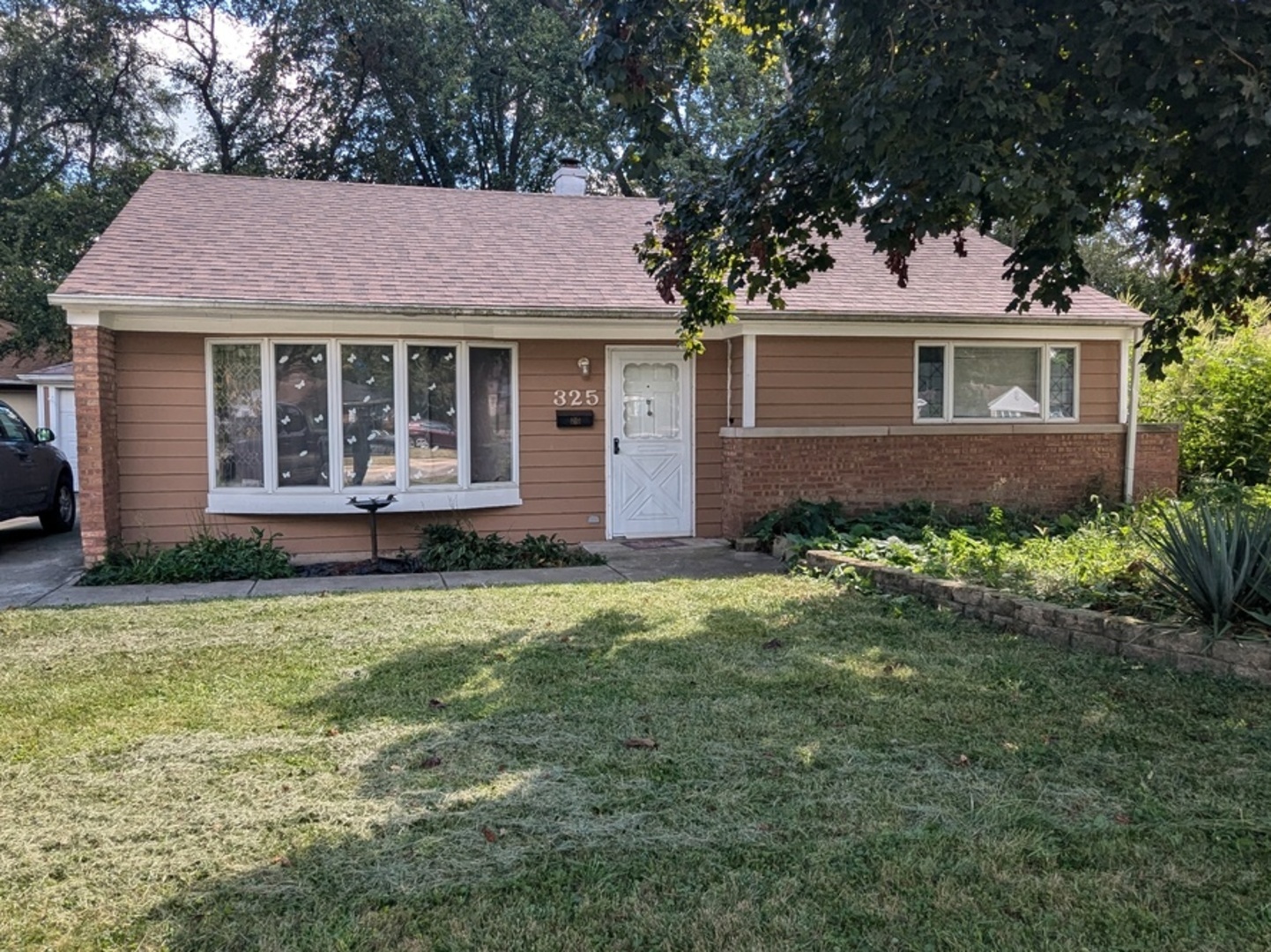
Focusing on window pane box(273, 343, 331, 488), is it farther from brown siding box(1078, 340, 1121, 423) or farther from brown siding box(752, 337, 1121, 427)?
brown siding box(1078, 340, 1121, 423)

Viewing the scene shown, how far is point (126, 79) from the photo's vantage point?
20828 millimetres

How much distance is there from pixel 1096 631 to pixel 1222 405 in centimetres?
946

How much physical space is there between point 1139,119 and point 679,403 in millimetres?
6175

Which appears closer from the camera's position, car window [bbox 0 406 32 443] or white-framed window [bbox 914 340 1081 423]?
car window [bbox 0 406 32 443]

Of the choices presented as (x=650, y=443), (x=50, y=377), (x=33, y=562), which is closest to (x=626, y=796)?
(x=650, y=443)

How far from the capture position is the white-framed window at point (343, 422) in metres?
9.41

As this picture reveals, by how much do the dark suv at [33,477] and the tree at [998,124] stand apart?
7955 millimetres

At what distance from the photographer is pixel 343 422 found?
955cm

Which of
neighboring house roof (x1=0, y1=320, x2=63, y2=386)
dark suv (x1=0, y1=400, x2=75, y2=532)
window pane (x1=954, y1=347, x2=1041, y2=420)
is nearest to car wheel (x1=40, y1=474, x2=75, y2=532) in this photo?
dark suv (x1=0, y1=400, x2=75, y2=532)

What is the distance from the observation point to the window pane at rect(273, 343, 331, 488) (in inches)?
372

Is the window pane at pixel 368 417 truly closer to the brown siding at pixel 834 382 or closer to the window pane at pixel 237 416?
the window pane at pixel 237 416

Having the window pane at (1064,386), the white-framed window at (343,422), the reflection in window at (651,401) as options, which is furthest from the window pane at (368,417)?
the window pane at (1064,386)

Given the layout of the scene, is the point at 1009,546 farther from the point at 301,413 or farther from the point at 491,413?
the point at 301,413

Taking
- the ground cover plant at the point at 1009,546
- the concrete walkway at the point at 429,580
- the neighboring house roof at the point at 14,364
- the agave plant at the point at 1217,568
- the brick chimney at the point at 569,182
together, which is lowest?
the concrete walkway at the point at 429,580
